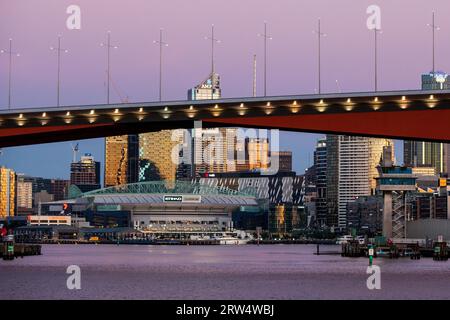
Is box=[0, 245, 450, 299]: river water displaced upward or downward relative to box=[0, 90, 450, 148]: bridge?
downward

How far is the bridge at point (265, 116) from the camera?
98.8 m

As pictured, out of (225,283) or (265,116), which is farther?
(265,116)

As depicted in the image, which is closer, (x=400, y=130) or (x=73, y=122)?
(x=400, y=130)

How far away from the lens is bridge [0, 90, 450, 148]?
9881cm

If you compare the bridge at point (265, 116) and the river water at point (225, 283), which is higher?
the bridge at point (265, 116)

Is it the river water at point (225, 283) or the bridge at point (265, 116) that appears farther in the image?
the bridge at point (265, 116)

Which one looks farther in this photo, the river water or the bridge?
the bridge

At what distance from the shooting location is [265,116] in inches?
4087

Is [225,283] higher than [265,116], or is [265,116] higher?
[265,116]
